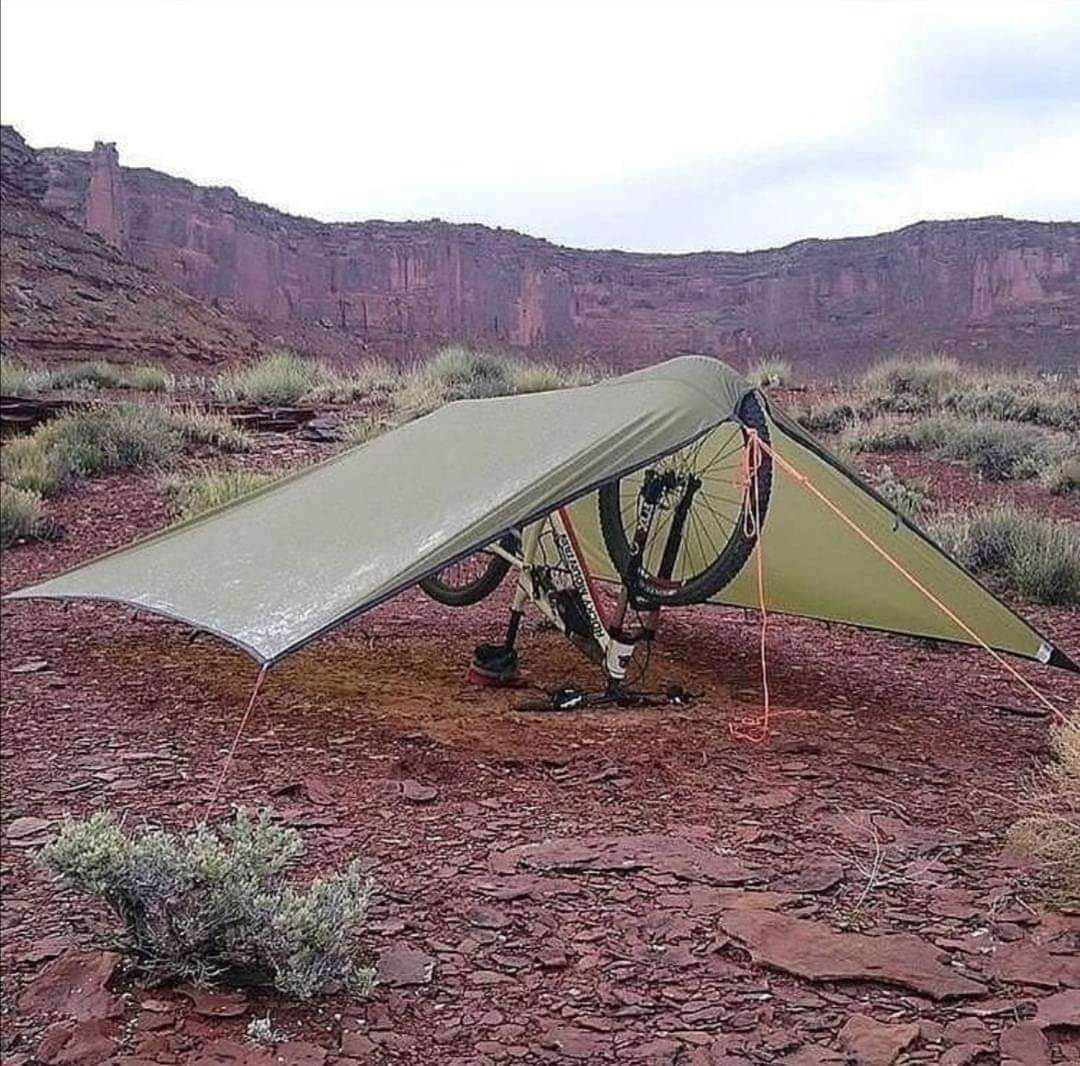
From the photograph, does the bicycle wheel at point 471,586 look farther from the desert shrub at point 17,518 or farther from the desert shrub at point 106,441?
the desert shrub at point 106,441

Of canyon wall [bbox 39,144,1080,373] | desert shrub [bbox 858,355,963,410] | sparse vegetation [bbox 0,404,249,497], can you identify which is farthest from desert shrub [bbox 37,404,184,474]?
canyon wall [bbox 39,144,1080,373]

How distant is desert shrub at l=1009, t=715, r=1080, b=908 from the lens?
3.13m

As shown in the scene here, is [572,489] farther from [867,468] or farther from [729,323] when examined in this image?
[729,323]

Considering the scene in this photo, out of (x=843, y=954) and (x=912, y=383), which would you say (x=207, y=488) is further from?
(x=912, y=383)

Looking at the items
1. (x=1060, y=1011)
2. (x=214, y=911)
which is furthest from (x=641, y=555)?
(x=1060, y=1011)

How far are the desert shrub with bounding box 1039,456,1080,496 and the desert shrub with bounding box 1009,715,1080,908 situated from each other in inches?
297

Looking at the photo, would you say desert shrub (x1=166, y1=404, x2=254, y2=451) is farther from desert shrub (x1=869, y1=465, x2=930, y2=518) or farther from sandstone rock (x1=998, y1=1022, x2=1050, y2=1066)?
sandstone rock (x1=998, y1=1022, x2=1050, y2=1066)

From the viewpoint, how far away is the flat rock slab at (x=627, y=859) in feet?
10.8

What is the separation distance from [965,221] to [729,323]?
402 inches

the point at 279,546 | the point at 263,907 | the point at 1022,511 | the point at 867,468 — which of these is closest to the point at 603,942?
the point at 263,907

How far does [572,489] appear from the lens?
14.6ft

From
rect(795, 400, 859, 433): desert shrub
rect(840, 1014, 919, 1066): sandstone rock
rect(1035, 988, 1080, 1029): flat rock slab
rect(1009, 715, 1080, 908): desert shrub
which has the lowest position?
rect(840, 1014, 919, 1066): sandstone rock

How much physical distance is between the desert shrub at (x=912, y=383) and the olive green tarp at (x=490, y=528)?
34.7ft

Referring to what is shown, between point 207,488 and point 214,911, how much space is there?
7256mm
